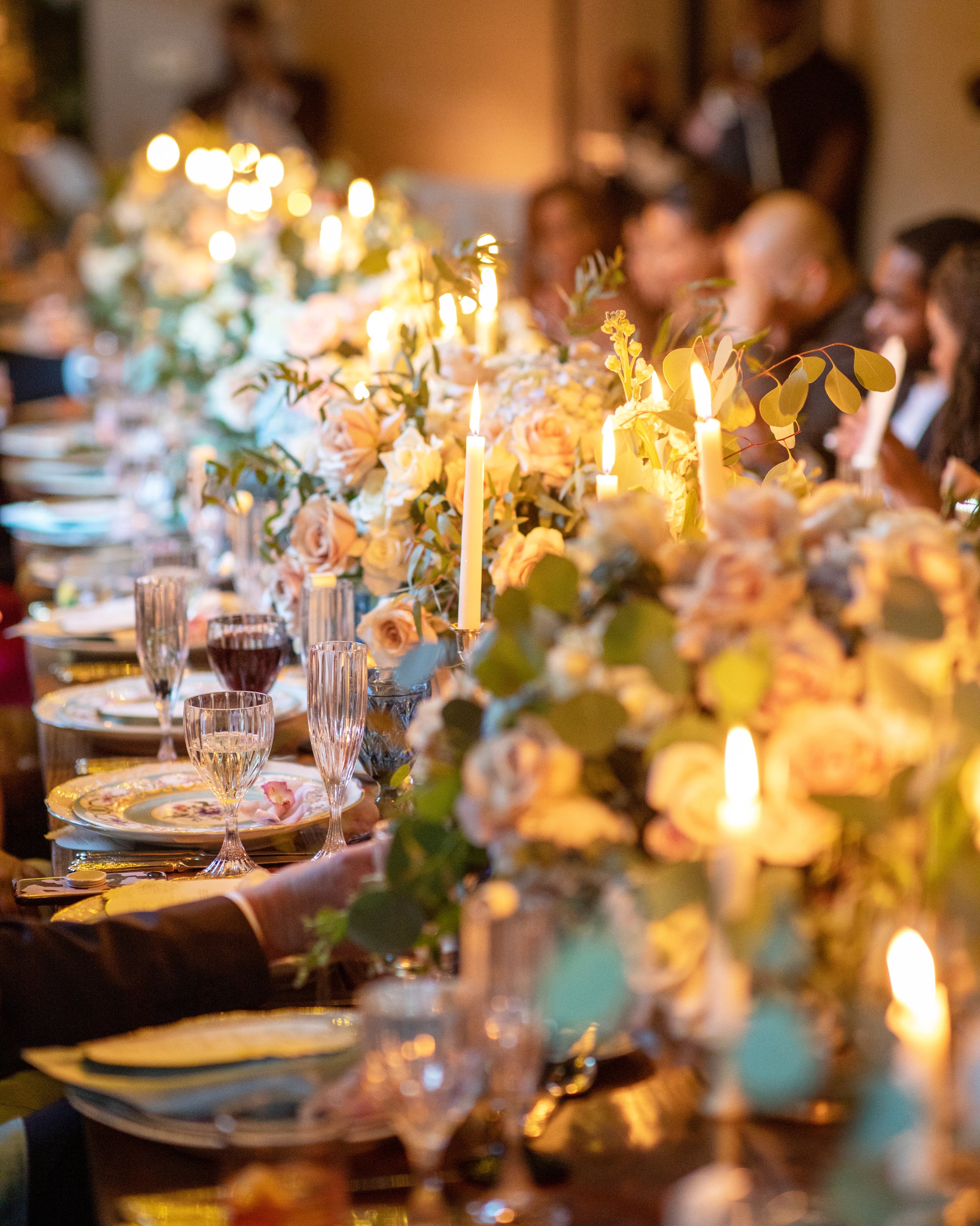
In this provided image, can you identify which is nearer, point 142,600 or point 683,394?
point 683,394

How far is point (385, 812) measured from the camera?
4.62 feet

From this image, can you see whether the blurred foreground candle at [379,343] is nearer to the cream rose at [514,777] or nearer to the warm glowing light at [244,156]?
the cream rose at [514,777]

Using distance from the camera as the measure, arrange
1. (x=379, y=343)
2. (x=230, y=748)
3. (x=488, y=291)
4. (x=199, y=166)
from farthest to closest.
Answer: (x=199, y=166) < (x=379, y=343) < (x=488, y=291) < (x=230, y=748)

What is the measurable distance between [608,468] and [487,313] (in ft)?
→ 1.90

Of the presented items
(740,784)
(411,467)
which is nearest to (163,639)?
(411,467)

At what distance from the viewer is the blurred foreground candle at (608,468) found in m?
1.19

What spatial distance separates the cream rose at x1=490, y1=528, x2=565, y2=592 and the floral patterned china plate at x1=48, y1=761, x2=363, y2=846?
255mm

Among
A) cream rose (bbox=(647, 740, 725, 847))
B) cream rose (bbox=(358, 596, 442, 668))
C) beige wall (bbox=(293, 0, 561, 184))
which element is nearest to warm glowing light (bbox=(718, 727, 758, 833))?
cream rose (bbox=(647, 740, 725, 847))

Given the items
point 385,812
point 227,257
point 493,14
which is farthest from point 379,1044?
point 493,14

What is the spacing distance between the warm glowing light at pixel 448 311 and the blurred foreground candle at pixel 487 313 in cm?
3

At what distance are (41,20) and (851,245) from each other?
6.18m

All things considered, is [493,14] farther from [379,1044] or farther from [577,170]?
[379,1044]

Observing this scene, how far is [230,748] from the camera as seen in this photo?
129cm

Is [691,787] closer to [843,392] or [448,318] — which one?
[843,392]
